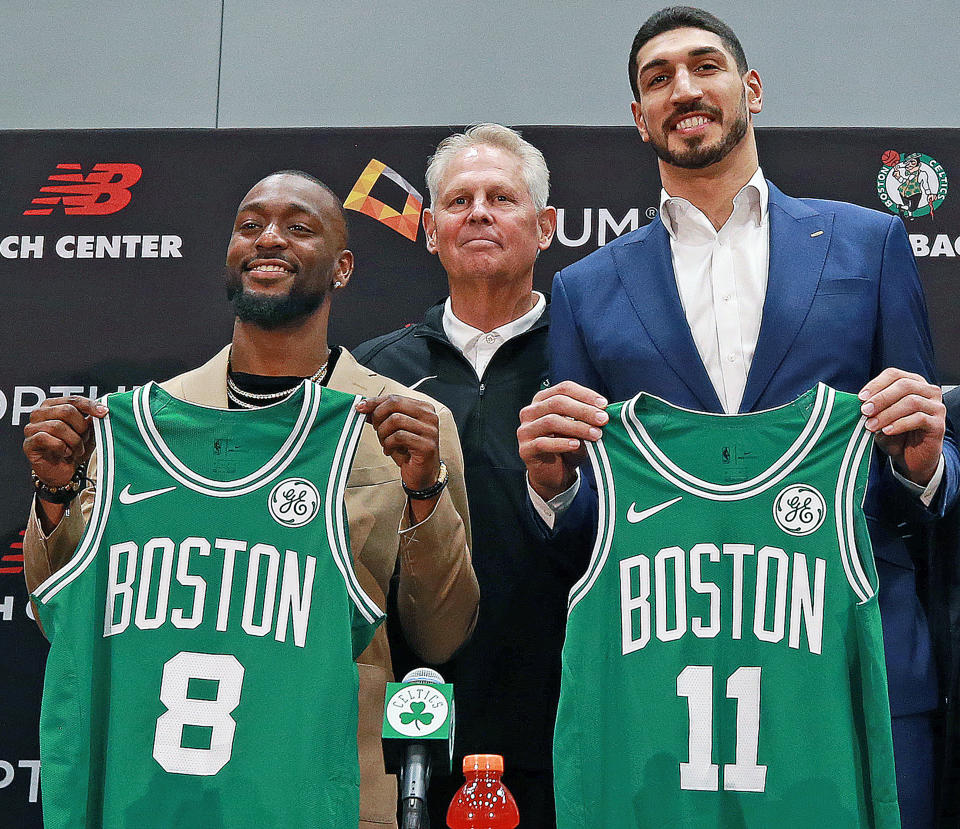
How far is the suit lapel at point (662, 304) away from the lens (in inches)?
85.9

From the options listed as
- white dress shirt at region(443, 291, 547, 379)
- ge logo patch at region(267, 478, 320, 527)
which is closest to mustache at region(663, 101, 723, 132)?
white dress shirt at region(443, 291, 547, 379)

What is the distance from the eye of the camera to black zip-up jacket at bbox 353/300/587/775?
2482 millimetres

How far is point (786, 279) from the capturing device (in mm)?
2227

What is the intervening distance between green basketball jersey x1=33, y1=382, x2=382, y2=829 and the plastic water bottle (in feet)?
0.64

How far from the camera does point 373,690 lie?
221cm

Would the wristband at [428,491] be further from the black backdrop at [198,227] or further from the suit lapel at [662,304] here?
the black backdrop at [198,227]

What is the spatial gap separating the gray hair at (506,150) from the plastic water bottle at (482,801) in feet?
4.42

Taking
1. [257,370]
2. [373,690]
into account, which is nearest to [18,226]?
[257,370]

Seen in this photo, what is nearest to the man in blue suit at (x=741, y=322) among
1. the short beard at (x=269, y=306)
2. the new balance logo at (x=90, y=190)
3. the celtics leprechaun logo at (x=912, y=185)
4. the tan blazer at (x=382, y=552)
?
the tan blazer at (x=382, y=552)

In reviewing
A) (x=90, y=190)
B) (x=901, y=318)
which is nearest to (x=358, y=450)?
(x=901, y=318)

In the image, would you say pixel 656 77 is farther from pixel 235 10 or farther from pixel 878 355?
pixel 235 10

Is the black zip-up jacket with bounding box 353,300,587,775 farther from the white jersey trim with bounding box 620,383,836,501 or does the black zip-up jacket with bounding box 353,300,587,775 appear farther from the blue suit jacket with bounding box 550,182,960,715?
the white jersey trim with bounding box 620,383,836,501

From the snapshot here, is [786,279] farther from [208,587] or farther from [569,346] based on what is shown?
[208,587]

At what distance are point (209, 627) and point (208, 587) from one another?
7 centimetres
